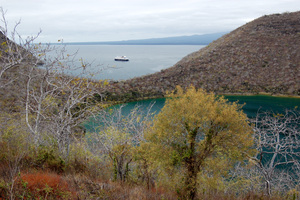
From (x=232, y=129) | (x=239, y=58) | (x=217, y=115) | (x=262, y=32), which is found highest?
(x=262, y=32)

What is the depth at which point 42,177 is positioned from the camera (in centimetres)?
683

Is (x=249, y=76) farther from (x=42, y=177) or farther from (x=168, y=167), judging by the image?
(x=42, y=177)

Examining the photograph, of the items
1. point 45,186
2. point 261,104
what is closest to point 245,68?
point 261,104

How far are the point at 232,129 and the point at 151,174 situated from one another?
475cm

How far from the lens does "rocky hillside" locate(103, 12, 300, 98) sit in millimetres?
47406

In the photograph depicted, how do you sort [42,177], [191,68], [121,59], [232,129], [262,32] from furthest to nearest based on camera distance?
1. [121,59]
2. [262,32]
3. [191,68]
4. [232,129]
5. [42,177]

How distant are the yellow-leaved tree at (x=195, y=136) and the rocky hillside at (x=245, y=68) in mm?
36501

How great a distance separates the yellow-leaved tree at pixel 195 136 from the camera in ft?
26.8

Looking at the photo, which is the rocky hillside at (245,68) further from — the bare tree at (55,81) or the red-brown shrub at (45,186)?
the red-brown shrub at (45,186)

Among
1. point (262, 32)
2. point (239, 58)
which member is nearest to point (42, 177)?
point (239, 58)

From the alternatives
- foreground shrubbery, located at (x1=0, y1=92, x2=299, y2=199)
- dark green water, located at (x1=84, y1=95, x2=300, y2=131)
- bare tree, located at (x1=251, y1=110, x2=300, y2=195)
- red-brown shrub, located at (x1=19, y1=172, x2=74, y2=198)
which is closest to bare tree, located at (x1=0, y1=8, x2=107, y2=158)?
foreground shrubbery, located at (x1=0, y1=92, x2=299, y2=199)

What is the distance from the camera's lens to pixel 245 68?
53938mm

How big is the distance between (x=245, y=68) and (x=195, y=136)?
169 ft

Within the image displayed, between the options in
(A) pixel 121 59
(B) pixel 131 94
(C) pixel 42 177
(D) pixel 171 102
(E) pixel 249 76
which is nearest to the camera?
(C) pixel 42 177
